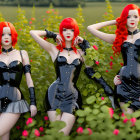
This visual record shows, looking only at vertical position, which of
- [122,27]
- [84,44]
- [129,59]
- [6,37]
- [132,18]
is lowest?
[129,59]

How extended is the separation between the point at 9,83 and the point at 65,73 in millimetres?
828

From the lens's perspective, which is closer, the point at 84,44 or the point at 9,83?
the point at 9,83

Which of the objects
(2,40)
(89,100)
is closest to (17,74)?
(2,40)

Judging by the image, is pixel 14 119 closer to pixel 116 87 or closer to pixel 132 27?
pixel 116 87

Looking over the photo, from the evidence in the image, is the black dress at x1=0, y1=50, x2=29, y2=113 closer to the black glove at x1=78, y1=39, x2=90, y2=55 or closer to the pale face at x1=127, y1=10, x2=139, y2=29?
the black glove at x1=78, y1=39, x2=90, y2=55

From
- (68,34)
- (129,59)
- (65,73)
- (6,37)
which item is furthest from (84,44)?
(6,37)

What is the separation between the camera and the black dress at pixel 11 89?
134 inches

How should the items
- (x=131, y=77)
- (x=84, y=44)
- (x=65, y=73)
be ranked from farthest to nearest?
(x=84, y=44)
(x=65, y=73)
(x=131, y=77)

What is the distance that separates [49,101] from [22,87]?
2.86 ft

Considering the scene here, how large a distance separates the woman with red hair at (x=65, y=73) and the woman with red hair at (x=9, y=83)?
1.06 feet

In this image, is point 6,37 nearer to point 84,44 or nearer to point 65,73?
point 65,73

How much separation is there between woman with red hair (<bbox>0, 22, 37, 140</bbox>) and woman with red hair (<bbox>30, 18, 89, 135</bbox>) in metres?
0.32

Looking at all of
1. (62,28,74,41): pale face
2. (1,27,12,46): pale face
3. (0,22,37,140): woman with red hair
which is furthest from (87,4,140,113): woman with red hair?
(1,27,12,46): pale face

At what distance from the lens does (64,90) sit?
3.45 m
